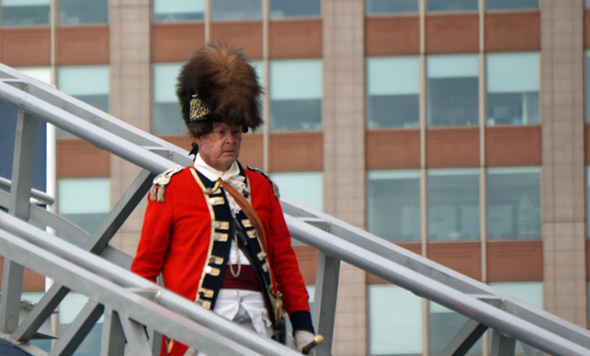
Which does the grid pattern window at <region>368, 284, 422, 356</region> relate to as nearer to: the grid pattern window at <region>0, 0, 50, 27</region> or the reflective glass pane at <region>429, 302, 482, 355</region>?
the reflective glass pane at <region>429, 302, 482, 355</region>

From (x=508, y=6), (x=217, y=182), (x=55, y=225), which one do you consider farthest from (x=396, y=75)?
(x=217, y=182)

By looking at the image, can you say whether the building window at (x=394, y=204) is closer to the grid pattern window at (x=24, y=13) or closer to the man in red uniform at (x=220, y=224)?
the grid pattern window at (x=24, y=13)

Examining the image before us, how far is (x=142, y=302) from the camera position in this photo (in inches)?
119

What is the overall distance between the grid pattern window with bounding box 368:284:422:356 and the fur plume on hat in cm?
1508

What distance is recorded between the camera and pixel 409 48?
18.2 meters

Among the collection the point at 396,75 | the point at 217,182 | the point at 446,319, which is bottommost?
the point at 446,319

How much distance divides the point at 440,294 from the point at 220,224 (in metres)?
1.14

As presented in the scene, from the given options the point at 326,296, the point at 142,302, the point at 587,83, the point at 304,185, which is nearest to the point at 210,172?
the point at 142,302

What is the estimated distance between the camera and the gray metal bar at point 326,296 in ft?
14.4

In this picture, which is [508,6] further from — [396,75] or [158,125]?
[158,125]

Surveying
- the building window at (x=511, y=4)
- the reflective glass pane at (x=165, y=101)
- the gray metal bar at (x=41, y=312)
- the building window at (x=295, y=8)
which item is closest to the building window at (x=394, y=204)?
the building window at (x=295, y=8)

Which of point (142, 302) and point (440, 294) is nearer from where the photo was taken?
point (142, 302)

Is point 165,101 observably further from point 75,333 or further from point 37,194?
point 75,333

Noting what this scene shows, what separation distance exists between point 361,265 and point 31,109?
1.66 meters
